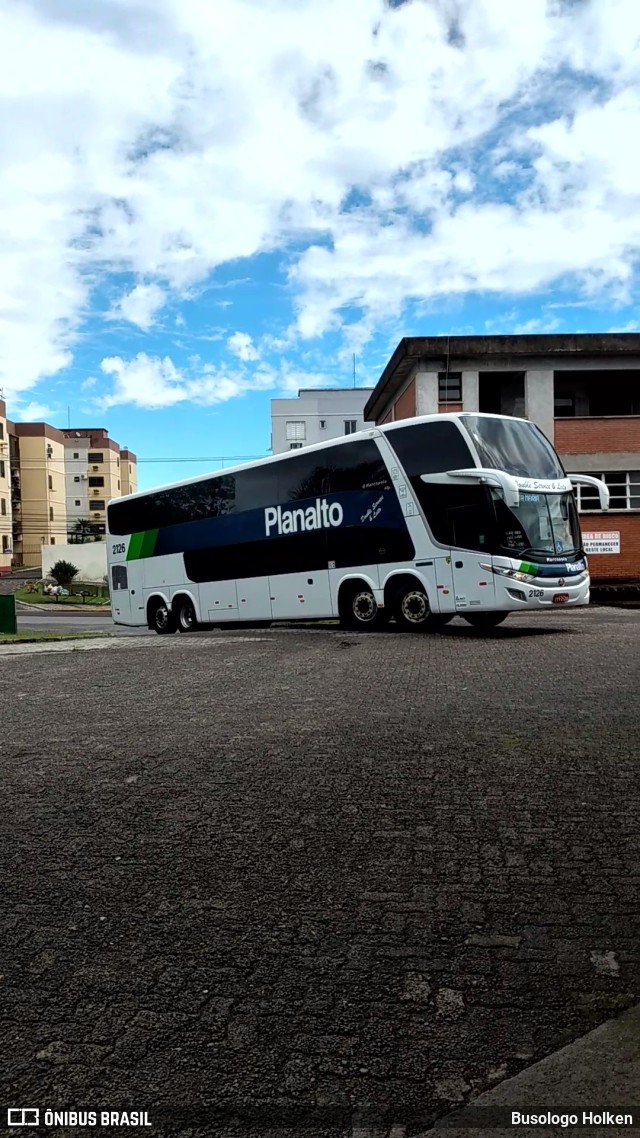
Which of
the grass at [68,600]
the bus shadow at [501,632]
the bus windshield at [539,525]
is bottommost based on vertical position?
the grass at [68,600]

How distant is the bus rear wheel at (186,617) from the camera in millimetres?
21219

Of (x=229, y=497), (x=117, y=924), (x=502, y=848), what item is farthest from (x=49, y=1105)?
(x=229, y=497)

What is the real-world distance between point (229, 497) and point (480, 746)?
14.2 meters

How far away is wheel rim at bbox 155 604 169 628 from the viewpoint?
2209 cm

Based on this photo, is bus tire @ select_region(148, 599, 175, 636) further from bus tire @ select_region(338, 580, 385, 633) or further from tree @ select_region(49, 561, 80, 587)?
tree @ select_region(49, 561, 80, 587)

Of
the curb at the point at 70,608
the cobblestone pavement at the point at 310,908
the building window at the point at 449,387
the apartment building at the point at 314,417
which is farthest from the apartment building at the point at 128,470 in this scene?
the cobblestone pavement at the point at 310,908

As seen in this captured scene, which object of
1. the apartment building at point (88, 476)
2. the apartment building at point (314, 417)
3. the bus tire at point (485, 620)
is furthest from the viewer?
the apartment building at point (88, 476)

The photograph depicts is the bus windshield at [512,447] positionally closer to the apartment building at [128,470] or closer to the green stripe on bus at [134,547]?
the green stripe on bus at [134,547]

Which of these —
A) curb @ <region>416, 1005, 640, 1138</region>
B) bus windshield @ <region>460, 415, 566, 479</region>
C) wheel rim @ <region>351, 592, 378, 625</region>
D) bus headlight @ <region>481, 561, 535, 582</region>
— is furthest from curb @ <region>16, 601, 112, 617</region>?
curb @ <region>416, 1005, 640, 1138</region>

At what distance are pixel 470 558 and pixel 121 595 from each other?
11.7 metres

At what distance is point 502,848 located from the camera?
14.1 feet

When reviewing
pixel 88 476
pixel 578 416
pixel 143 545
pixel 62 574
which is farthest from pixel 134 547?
pixel 88 476

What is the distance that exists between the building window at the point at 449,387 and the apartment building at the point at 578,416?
0.04 m

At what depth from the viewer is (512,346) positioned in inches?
1217
